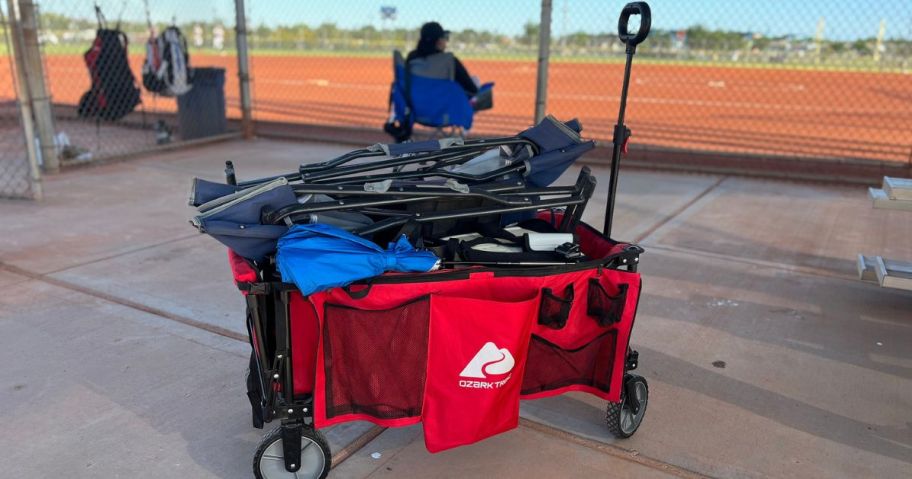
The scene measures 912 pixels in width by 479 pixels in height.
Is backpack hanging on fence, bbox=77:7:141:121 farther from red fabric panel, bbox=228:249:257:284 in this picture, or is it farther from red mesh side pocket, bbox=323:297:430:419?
red mesh side pocket, bbox=323:297:430:419

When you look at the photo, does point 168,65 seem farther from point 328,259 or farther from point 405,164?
point 328,259

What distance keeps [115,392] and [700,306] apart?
3230 mm

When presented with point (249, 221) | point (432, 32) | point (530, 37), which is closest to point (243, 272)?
point (249, 221)

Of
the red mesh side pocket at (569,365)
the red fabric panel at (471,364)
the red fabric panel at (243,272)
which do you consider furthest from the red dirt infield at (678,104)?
the red fabric panel at (243,272)

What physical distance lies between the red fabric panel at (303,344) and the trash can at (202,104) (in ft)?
26.9

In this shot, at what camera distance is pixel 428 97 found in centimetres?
670

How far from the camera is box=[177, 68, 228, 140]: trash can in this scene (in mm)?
9820

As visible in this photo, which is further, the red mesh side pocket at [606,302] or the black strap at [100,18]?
the black strap at [100,18]

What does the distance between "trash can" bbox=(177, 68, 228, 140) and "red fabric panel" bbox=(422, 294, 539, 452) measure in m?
8.48

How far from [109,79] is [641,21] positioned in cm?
985

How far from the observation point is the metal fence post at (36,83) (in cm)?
696

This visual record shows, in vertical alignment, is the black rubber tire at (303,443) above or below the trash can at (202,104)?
below

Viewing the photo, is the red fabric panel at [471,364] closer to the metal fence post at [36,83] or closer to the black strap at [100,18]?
the metal fence post at [36,83]

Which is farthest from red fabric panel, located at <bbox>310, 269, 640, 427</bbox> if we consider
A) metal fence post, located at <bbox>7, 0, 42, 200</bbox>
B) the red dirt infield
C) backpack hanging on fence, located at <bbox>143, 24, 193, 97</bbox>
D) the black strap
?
the black strap
